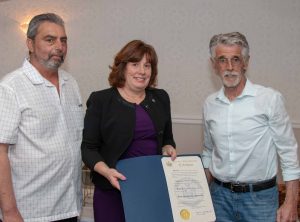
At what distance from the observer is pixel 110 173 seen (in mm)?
1518

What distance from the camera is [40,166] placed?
1.61 m

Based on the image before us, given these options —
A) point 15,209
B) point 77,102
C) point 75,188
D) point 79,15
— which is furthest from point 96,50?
point 15,209

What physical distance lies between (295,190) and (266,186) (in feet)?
0.48

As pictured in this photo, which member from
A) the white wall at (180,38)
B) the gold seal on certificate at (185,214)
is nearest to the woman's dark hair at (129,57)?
the gold seal on certificate at (185,214)

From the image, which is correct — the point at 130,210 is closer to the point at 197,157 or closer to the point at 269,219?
the point at 197,157

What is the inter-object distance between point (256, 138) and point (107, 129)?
0.73 metres

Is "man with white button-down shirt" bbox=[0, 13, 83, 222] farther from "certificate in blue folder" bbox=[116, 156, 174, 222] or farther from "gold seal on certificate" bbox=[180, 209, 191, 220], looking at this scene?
"gold seal on certificate" bbox=[180, 209, 191, 220]

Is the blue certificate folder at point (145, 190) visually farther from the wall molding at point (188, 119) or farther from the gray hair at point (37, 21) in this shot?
the wall molding at point (188, 119)

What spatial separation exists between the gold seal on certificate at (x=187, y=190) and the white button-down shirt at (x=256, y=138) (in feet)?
0.62

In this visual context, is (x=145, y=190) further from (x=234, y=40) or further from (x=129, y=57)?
(x=234, y=40)

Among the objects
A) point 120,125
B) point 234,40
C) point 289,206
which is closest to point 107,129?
point 120,125

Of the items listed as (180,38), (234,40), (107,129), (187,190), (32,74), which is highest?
(180,38)

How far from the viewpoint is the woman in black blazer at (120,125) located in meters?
1.61

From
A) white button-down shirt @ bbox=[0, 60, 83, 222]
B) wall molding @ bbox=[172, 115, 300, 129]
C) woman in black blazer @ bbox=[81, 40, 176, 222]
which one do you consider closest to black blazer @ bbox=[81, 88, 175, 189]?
woman in black blazer @ bbox=[81, 40, 176, 222]
